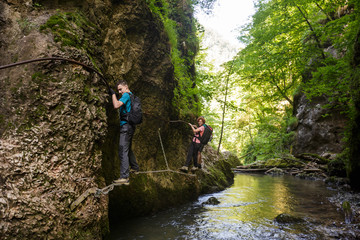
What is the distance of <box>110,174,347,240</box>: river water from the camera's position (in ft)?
18.3

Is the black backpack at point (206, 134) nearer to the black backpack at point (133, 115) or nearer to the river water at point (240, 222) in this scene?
the river water at point (240, 222)

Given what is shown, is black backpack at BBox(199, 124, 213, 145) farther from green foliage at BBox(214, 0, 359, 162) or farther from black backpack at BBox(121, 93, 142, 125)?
green foliage at BBox(214, 0, 359, 162)

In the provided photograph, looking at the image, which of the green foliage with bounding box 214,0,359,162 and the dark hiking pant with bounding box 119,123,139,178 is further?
the green foliage with bounding box 214,0,359,162

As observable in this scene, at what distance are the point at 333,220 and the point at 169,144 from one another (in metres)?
6.00

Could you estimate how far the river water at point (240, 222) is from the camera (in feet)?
18.3

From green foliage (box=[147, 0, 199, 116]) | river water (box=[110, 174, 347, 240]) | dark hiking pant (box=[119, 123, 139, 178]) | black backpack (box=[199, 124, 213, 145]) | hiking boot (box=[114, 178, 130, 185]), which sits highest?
green foliage (box=[147, 0, 199, 116])

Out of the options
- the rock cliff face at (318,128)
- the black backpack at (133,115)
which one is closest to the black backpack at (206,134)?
the black backpack at (133,115)

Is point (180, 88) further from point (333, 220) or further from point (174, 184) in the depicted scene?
point (333, 220)

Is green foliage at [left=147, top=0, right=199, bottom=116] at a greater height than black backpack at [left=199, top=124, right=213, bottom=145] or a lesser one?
greater

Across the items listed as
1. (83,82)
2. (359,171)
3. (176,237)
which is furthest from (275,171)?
(83,82)

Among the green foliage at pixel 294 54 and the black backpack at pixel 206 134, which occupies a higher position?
the green foliage at pixel 294 54

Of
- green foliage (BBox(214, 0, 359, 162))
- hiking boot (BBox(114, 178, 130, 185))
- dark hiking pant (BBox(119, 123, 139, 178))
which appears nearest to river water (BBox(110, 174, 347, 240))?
hiking boot (BBox(114, 178, 130, 185))

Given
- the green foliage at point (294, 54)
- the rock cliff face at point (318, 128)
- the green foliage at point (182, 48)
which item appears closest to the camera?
the green foliage at point (182, 48)

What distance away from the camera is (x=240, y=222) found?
667cm
